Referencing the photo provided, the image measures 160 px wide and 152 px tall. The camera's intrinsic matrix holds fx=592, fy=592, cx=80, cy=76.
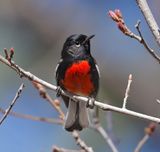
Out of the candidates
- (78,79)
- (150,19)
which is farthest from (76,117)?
(150,19)

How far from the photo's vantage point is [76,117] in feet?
14.1

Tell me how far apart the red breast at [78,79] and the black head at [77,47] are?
143 mm

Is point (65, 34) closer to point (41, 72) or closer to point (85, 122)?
point (41, 72)

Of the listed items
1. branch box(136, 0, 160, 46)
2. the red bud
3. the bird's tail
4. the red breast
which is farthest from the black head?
branch box(136, 0, 160, 46)

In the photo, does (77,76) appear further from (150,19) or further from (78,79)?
(150,19)

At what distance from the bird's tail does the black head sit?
36 centimetres

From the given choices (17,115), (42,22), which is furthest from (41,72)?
(17,115)

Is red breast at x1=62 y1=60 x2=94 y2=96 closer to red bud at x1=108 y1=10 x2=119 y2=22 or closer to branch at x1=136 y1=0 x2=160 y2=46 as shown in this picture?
red bud at x1=108 y1=10 x2=119 y2=22

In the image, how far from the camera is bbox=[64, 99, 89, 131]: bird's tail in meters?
4.14

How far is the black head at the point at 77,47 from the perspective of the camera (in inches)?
167

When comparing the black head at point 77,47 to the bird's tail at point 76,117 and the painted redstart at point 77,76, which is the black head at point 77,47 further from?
the bird's tail at point 76,117

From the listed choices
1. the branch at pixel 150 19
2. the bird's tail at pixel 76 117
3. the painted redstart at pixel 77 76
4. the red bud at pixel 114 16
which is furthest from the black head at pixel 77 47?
the branch at pixel 150 19

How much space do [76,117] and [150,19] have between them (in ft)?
5.59

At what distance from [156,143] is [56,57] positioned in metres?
1.74
